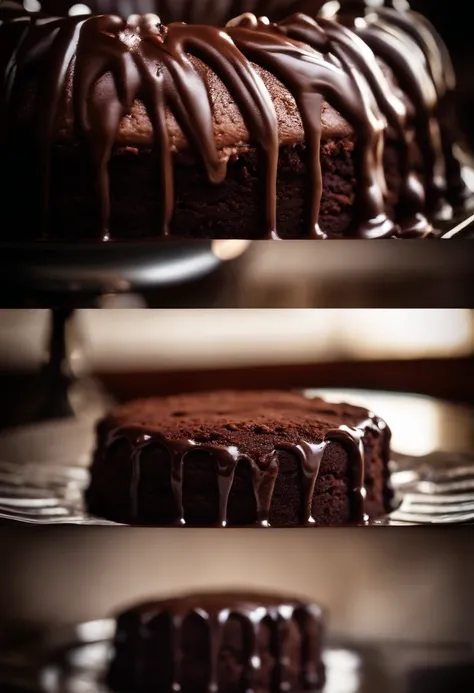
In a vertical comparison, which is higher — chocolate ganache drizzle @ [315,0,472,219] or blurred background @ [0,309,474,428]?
chocolate ganache drizzle @ [315,0,472,219]

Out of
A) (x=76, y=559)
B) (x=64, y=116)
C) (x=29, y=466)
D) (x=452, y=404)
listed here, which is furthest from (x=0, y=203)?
(x=452, y=404)

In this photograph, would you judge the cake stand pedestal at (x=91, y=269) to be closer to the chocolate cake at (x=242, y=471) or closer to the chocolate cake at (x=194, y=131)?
the chocolate cake at (x=194, y=131)

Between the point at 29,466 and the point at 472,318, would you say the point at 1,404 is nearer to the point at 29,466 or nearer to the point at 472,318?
the point at 29,466

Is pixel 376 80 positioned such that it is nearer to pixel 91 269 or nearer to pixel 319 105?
pixel 319 105

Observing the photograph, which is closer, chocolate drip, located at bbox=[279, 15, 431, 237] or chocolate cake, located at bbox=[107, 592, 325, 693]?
chocolate drip, located at bbox=[279, 15, 431, 237]

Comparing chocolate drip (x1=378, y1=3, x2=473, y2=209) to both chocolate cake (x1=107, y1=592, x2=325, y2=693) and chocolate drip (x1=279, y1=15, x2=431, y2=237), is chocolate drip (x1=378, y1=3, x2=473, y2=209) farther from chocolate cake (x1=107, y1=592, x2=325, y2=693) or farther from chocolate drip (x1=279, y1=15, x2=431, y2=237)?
chocolate cake (x1=107, y1=592, x2=325, y2=693)

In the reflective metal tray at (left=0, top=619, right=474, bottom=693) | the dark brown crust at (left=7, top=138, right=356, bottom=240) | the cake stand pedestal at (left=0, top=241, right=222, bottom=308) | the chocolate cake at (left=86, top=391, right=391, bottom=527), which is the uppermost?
the dark brown crust at (left=7, top=138, right=356, bottom=240)

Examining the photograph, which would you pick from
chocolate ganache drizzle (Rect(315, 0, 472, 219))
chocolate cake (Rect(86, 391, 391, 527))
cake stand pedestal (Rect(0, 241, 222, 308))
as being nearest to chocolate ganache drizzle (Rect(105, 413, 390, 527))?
chocolate cake (Rect(86, 391, 391, 527))

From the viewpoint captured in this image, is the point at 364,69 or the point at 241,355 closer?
the point at 364,69
